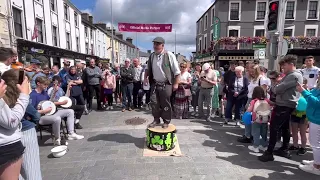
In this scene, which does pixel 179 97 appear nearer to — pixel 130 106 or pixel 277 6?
pixel 130 106

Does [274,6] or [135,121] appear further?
[274,6]

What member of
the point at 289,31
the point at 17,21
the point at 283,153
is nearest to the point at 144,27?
the point at 17,21

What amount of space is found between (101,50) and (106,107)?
26335 millimetres

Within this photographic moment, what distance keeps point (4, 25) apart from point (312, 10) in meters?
27.1

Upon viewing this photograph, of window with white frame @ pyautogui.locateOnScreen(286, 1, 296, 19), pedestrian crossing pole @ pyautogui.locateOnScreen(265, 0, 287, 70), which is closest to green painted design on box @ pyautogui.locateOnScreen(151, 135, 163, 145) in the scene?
pedestrian crossing pole @ pyautogui.locateOnScreen(265, 0, 287, 70)

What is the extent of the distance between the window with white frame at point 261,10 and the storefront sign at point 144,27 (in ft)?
43.0

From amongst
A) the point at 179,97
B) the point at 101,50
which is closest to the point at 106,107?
the point at 179,97

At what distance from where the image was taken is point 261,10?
20.3 metres

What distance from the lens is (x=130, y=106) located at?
7.46 metres

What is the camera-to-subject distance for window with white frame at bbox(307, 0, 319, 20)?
19312mm

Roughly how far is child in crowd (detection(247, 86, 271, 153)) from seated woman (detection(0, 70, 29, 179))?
3742 millimetres

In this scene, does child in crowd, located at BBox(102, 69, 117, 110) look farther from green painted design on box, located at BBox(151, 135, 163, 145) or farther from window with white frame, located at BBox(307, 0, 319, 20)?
window with white frame, located at BBox(307, 0, 319, 20)

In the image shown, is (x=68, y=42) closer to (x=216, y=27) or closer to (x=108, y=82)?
(x=216, y=27)

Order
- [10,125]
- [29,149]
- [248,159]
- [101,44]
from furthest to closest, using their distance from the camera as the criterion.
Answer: [101,44] < [248,159] < [29,149] < [10,125]
